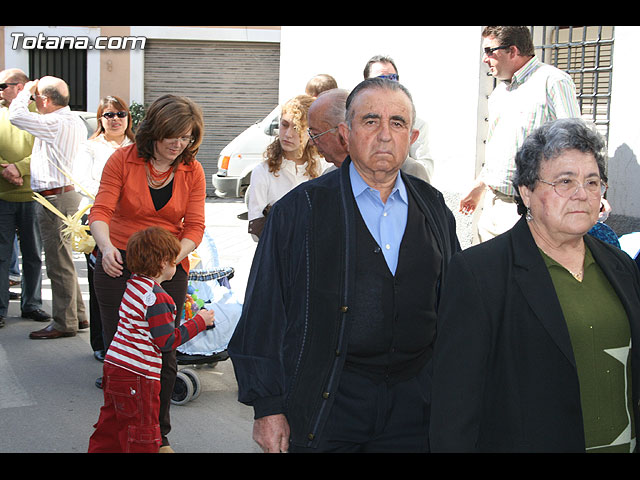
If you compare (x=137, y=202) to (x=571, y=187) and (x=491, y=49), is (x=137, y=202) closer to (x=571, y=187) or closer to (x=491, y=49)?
(x=491, y=49)

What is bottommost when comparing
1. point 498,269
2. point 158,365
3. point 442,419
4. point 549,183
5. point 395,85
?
point 158,365

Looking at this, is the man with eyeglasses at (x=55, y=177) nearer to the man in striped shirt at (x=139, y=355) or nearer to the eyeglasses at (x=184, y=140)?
the eyeglasses at (x=184, y=140)

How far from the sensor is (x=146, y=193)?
5070mm

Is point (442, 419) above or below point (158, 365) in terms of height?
above

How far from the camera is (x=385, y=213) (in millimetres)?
3182

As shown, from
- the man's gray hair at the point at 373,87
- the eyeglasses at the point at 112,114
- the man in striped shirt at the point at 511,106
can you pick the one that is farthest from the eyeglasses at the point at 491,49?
the eyeglasses at the point at 112,114

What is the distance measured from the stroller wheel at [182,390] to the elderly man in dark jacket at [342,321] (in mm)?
3063

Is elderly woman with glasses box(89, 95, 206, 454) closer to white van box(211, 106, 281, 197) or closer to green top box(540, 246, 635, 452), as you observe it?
green top box(540, 246, 635, 452)

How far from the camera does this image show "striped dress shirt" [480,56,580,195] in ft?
17.0

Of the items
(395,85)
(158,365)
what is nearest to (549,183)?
(395,85)

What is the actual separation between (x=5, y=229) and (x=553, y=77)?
559cm

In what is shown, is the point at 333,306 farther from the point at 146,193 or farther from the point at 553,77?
the point at 553,77

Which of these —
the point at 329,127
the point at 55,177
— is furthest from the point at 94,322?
the point at 329,127
